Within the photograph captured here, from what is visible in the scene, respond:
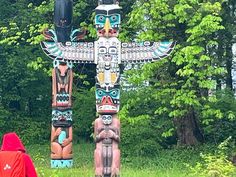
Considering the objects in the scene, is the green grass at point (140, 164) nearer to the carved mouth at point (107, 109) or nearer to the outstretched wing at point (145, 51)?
the carved mouth at point (107, 109)

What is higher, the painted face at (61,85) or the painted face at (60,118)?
the painted face at (61,85)

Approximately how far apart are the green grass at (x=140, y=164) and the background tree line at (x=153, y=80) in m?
0.75

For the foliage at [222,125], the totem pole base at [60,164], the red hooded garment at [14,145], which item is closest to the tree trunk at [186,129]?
the foliage at [222,125]

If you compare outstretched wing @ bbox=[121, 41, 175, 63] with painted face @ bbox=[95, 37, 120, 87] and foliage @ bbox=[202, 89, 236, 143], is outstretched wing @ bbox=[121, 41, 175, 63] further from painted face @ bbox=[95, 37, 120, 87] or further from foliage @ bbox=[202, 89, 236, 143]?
foliage @ bbox=[202, 89, 236, 143]

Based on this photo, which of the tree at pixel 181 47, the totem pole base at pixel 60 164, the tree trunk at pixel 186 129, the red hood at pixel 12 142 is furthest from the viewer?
the tree trunk at pixel 186 129

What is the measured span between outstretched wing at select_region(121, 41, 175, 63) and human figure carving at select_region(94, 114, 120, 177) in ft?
4.48

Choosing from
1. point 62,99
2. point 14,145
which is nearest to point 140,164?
point 62,99

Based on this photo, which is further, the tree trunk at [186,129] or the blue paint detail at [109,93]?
the tree trunk at [186,129]

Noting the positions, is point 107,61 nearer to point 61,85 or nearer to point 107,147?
point 107,147

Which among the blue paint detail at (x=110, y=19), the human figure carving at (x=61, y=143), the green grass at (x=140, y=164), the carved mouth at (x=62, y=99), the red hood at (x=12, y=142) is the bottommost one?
the green grass at (x=140, y=164)

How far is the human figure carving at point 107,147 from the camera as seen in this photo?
36.0 feet

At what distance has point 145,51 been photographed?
38.7ft

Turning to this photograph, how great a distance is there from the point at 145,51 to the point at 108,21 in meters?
1.02

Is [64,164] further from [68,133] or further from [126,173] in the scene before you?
[126,173]
